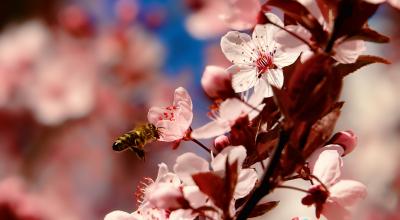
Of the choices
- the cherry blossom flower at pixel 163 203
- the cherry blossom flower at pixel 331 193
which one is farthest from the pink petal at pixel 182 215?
the cherry blossom flower at pixel 331 193

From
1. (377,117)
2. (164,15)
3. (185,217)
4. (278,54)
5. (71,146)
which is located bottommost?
(185,217)

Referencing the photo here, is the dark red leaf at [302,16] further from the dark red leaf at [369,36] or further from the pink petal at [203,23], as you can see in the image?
the pink petal at [203,23]

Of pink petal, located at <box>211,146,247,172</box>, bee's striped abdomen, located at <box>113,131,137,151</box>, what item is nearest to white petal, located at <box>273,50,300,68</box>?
pink petal, located at <box>211,146,247,172</box>

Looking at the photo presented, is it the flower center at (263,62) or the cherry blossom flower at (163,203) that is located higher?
the flower center at (263,62)

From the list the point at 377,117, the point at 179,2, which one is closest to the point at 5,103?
the point at 179,2

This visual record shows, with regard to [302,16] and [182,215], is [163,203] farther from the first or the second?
[302,16]

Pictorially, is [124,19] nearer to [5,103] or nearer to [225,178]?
[5,103]

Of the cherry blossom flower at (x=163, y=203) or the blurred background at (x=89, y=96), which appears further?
the blurred background at (x=89, y=96)
